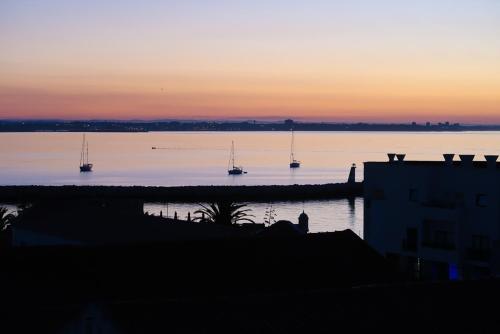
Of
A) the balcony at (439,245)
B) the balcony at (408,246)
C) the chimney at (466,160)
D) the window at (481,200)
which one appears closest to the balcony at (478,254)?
the balcony at (439,245)

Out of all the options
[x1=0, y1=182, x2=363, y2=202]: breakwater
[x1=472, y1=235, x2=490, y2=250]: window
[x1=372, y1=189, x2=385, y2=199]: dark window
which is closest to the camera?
[x1=472, y1=235, x2=490, y2=250]: window

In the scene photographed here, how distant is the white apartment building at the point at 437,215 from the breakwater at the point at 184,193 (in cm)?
5142

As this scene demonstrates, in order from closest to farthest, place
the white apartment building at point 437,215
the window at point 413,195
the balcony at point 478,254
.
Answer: the balcony at point 478,254 < the white apartment building at point 437,215 < the window at point 413,195

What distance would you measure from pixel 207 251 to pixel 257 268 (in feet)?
2.78

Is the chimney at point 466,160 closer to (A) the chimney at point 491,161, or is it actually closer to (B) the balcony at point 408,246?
(A) the chimney at point 491,161

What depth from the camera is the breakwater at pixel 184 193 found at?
79.8m

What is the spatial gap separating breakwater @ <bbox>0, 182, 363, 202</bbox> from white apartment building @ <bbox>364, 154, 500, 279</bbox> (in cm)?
5142

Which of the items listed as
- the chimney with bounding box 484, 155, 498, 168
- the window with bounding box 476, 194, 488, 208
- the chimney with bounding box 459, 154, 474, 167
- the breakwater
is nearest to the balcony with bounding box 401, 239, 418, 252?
the window with bounding box 476, 194, 488, 208

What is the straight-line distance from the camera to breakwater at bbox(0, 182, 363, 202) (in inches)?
3142

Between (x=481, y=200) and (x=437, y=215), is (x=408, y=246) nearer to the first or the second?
(x=437, y=215)

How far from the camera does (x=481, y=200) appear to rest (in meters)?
26.4

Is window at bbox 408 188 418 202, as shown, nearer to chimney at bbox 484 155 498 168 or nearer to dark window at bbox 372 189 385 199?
dark window at bbox 372 189 385 199

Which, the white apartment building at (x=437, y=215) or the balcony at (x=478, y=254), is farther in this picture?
the white apartment building at (x=437, y=215)

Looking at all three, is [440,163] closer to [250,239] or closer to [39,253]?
[250,239]
